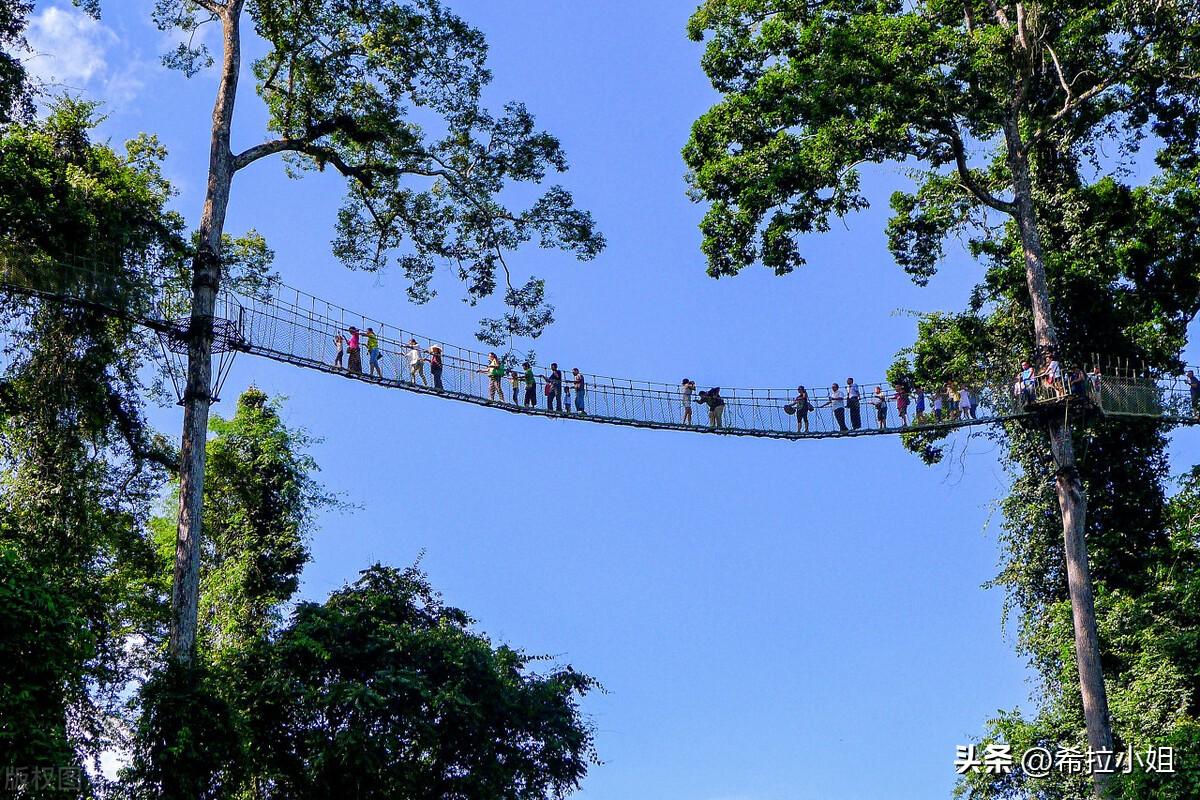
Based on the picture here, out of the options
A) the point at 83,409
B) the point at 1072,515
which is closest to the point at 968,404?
the point at 1072,515

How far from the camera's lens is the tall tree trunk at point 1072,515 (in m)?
17.3

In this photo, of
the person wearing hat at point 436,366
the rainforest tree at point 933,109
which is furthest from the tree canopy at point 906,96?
the person wearing hat at point 436,366

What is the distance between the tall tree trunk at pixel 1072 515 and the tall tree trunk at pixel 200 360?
1096 cm

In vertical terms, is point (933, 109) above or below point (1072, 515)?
above

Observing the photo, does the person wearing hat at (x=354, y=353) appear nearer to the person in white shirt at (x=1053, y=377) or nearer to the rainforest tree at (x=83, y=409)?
the rainforest tree at (x=83, y=409)

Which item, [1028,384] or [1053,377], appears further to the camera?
[1028,384]

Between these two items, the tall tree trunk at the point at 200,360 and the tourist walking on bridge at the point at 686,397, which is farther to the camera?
the tourist walking on bridge at the point at 686,397

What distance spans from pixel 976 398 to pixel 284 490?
1326 centimetres

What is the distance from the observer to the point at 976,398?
19.4 m

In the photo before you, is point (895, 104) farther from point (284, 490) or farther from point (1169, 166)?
point (284, 490)

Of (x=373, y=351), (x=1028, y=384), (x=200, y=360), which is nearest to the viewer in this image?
(x=200, y=360)

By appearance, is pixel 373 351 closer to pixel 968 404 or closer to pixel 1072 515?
pixel 968 404

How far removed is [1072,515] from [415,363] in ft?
29.4

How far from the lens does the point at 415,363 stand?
1784 cm
